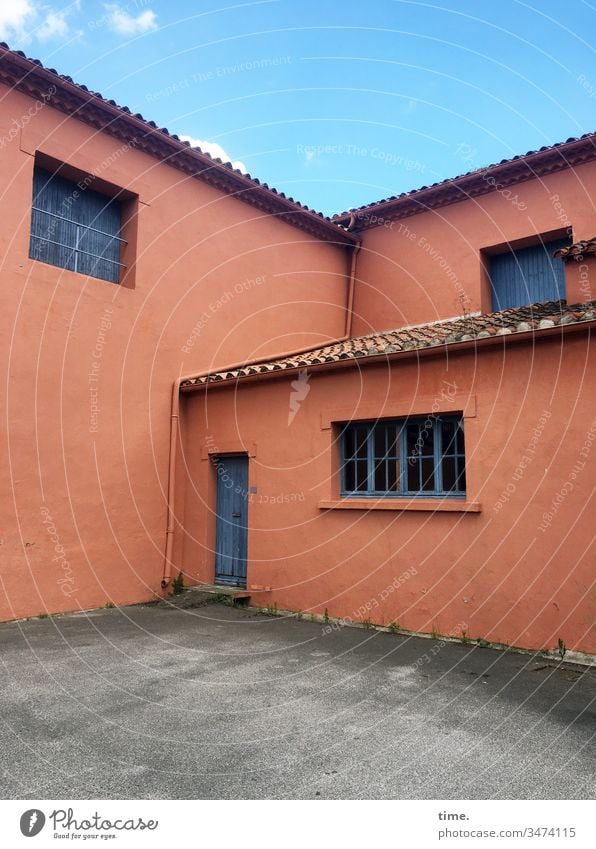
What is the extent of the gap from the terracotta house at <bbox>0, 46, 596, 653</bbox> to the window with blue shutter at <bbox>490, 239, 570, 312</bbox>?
4cm

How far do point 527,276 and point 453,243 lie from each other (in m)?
1.64

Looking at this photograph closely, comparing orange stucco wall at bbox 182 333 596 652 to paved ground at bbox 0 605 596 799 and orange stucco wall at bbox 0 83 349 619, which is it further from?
orange stucco wall at bbox 0 83 349 619

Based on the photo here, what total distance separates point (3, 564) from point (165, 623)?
7.29 ft

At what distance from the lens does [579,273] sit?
805 centimetres

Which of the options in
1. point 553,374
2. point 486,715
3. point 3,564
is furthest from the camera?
point 3,564

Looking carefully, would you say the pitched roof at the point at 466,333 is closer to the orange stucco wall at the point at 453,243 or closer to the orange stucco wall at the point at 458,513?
the orange stucco wall at the point at 458,513

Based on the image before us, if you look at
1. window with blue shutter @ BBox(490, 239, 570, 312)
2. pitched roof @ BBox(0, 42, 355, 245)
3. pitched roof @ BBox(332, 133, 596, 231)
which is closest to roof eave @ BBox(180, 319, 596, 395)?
pitched roof @ BBox(0, 42, 355, 245)

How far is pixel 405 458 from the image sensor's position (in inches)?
313

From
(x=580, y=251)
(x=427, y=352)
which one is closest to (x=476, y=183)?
(x=580, y=251)

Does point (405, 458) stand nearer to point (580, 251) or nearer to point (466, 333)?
point (466, 333)

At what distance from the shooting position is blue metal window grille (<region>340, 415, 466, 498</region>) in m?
7.52

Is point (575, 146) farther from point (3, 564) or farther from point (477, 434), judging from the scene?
point (3, 564)

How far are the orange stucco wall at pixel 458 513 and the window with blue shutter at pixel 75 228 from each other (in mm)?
3196

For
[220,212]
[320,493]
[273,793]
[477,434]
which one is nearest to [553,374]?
[477,434]
